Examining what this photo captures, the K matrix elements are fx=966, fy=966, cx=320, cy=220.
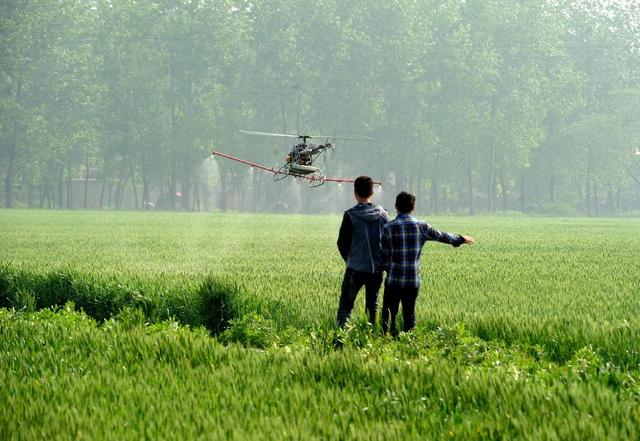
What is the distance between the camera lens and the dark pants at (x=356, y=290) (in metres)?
10.4

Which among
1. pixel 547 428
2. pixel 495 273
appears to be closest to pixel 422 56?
pixel 495 273

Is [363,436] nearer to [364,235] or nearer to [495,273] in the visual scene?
[364,235]

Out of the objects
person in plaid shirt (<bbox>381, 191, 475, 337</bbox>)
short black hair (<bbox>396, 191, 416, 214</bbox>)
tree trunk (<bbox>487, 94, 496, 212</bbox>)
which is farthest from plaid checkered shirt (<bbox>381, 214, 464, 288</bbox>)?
tree trunk (<bbox>487, 94, 496, 212</bbox>)

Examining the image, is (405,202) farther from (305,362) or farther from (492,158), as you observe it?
(492,158)

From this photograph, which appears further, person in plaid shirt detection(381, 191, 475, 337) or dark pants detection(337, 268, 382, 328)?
dark pants detection(337, 268, 382, 328)

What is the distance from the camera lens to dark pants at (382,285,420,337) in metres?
9.80

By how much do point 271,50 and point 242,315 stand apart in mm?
77108

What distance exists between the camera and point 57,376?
8.39m

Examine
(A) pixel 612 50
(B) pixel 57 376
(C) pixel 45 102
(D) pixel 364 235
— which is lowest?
(B) pixel 57 376

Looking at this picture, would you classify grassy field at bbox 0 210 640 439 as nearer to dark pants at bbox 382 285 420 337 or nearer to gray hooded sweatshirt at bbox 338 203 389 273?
dark pants at bbox 382 285 420 337

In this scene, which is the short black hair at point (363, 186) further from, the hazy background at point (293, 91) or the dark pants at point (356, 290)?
the hazy background at point (293, 91)

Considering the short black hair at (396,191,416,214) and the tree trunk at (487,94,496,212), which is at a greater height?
the tree trunk at (487,94,496,212)

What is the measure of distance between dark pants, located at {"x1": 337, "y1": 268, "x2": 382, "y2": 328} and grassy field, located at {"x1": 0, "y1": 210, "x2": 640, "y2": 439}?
443 mm

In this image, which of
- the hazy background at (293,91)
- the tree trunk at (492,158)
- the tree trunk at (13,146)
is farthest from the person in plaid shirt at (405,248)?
the tree trunk at (13,146)
